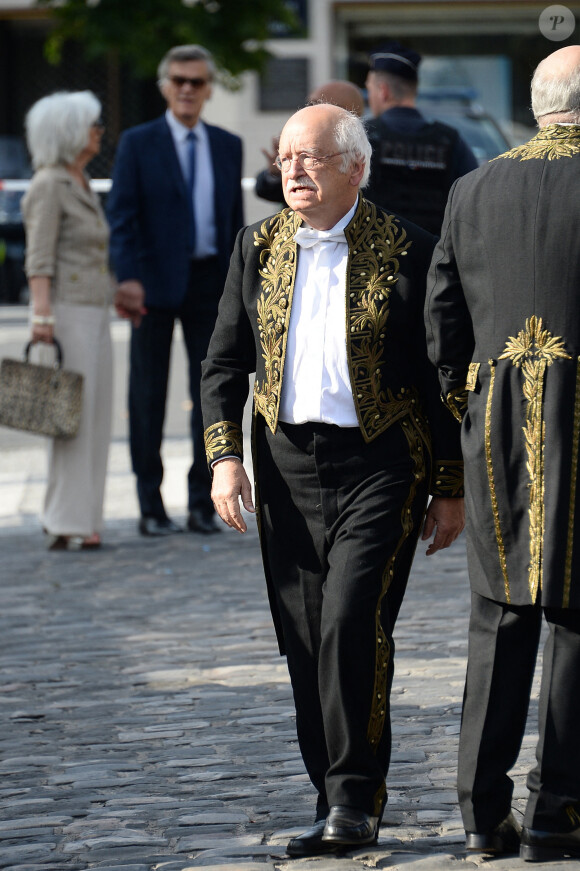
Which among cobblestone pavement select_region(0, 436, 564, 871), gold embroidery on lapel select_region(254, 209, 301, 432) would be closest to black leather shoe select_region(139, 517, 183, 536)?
cobblestone pavement select_region(0, 436, 564, 871)

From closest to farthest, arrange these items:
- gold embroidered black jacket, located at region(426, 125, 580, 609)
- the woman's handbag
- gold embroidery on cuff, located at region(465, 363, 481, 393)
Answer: gold embroidered black jacket, located at region(426, 125, 580, 609)
gold embroidery on cuff, located at region(465, 363, 481, 393)
the woman's handbag

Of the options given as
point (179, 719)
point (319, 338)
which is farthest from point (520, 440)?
point (179, 719)

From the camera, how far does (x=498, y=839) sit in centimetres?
371

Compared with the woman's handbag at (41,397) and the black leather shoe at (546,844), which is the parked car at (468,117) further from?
the black leather shoe at (546,844)

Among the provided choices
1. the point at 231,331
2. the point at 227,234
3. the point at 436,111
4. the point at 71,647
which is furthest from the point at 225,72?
the point at 231,331

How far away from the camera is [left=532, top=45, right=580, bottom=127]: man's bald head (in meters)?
3.59

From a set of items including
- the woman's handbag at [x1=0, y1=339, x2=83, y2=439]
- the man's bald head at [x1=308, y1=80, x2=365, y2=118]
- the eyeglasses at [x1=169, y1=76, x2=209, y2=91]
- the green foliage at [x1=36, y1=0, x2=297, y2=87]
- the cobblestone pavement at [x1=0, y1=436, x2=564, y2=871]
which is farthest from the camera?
the green foliage at [x1=36, y1=0, x2=297, y2=87]

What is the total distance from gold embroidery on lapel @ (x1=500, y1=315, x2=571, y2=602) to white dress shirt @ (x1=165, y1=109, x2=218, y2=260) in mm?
4755

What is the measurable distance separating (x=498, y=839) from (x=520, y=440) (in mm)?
945

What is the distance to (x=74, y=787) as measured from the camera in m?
4.40

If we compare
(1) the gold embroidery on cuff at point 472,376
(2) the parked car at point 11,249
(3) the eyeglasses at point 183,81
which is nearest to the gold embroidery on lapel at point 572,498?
(1) the gold embroidery on cuff at point 472,376

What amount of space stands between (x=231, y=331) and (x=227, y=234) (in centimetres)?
428

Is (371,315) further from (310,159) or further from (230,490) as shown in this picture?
(230,490)

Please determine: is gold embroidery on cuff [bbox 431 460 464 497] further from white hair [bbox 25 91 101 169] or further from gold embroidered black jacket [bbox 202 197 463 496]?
white hair [bbox 25 91 101 169]
